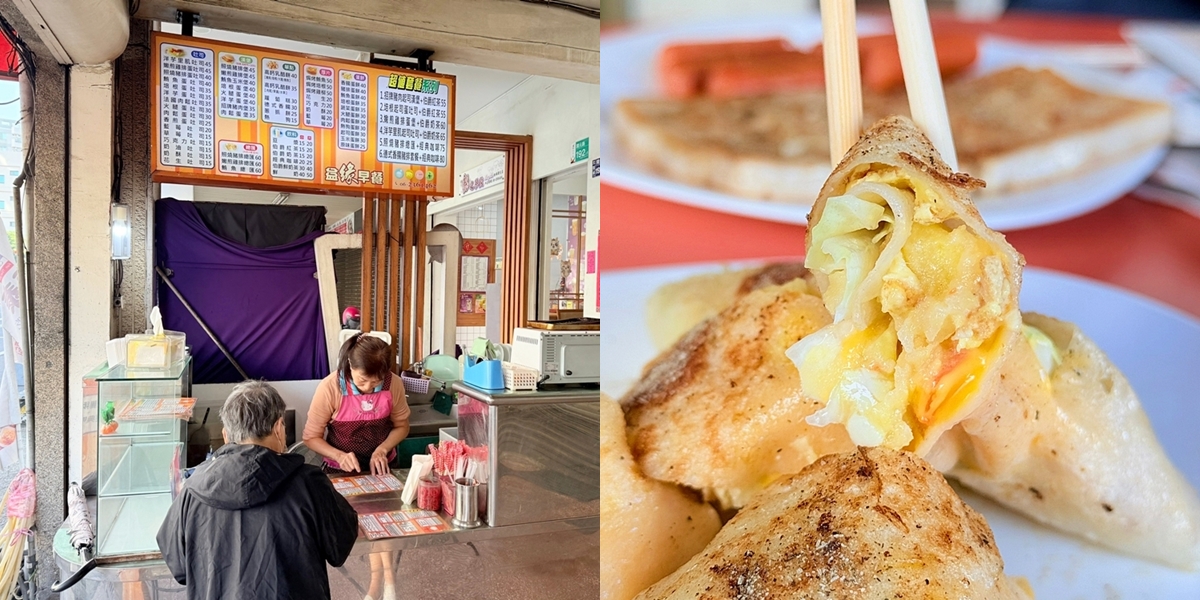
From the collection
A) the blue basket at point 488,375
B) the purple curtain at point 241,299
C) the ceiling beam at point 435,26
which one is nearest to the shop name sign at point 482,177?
the purple curtain at point 241,299

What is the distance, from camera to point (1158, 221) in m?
1.33

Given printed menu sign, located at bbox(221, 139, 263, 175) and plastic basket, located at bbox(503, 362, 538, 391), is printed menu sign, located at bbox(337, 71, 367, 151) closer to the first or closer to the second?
printed menu sign, located at bbox(221, 139, 263, 175)

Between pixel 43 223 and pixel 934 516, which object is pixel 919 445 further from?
pixel 43 223

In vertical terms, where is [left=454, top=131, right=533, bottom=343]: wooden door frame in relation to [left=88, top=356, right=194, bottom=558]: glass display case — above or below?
above

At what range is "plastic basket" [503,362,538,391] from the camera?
3115 mm

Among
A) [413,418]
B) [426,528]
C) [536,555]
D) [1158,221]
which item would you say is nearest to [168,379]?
[426,528]

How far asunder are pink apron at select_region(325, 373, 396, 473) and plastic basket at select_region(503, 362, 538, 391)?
0.85 meters

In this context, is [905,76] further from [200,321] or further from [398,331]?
[200,321]

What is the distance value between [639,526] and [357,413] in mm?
2682

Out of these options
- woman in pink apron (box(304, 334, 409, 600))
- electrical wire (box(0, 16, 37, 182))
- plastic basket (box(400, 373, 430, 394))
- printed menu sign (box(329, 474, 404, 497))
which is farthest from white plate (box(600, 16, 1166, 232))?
plastic basket (box(400, 373, 430, 394))

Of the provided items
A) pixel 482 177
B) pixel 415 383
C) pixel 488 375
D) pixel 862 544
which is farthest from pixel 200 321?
pixel 862 544

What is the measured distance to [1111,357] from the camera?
1.32m

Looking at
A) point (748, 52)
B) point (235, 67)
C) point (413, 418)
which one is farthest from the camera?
point (413, 418)

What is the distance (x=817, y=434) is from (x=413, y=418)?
12.0 feet
